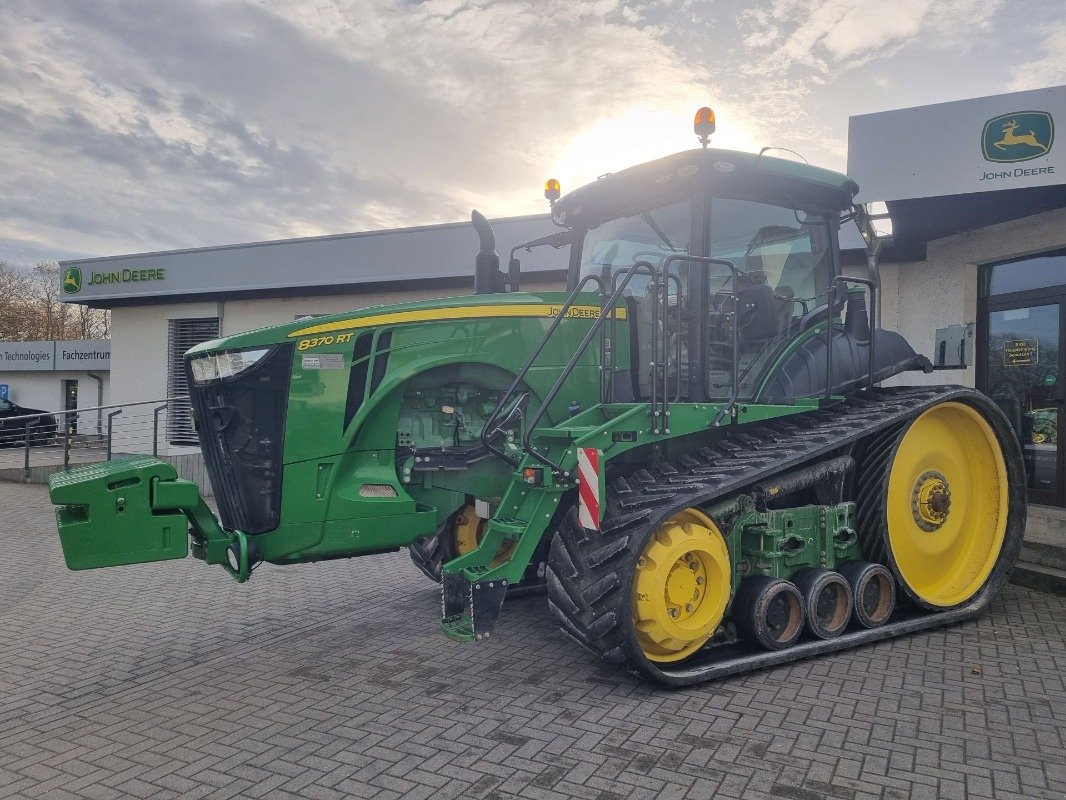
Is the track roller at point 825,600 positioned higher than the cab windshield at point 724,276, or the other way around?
the cab windshield at point 724,276

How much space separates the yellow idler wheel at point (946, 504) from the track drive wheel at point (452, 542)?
281cm

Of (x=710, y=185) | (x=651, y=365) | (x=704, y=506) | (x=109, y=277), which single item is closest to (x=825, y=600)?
(x=704, y=506)

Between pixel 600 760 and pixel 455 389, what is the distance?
7.53ft

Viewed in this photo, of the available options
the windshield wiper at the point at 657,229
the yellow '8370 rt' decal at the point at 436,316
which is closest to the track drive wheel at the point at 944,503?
the windshield wiper at the point at 657,229

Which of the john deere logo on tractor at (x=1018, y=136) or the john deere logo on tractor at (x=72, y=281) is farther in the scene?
the john deere logo on tractor at (x=72, y=281)

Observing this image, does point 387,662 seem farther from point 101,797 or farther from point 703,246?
point 703,246

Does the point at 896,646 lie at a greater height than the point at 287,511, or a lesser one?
lesser

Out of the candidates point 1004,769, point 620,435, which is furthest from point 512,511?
point 1004,769

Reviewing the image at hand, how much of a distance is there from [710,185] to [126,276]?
1487cm

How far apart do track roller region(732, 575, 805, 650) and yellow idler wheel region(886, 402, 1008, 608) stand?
3.38 ft

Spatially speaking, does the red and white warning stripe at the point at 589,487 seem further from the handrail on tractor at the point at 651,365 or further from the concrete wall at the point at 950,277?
the concrete wall at the point at 950,277

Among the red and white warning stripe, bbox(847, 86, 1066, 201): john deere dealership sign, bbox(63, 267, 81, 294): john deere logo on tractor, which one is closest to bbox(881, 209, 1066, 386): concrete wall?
bbox(847, 86, 1066, 201): john deere dealership sign

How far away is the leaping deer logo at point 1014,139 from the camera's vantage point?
677cm

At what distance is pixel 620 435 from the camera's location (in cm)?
453
